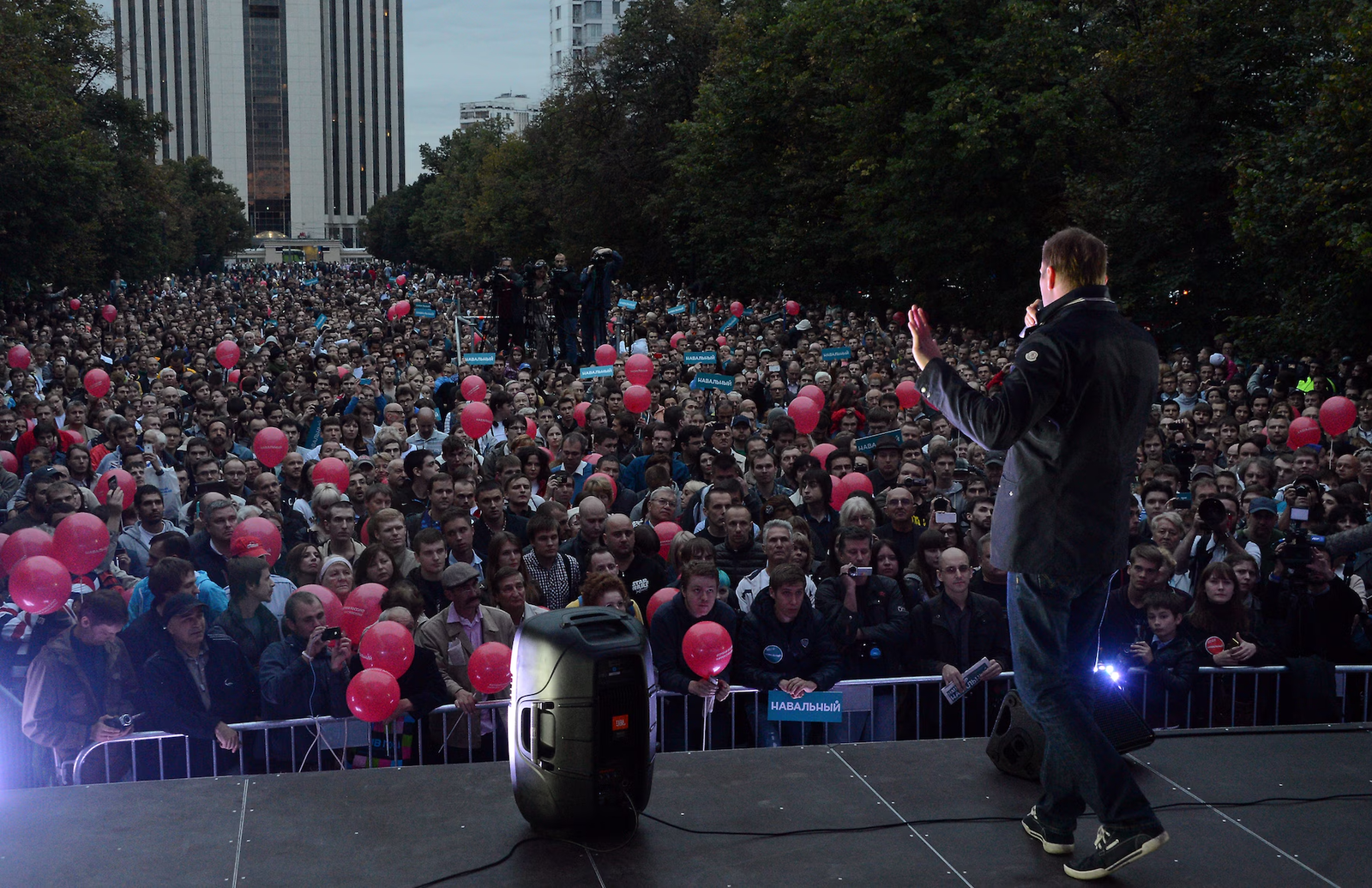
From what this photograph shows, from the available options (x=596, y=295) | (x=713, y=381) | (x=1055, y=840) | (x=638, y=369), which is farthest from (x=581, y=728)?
(x=596, y=295)

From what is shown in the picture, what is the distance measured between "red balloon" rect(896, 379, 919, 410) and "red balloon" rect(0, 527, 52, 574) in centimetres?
902

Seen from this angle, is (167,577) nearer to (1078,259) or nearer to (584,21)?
(1078,259)

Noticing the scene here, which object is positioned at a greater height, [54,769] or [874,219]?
[874,219]

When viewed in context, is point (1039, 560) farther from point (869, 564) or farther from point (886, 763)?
point (869, 564)

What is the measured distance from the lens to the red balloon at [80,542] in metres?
7.81

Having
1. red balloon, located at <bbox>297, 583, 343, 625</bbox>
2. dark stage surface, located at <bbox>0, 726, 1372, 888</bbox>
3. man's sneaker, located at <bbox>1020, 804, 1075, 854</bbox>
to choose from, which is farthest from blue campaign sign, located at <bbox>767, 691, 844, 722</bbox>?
red balloon, located at <bbox>297, 583, 343, 625</bbox>

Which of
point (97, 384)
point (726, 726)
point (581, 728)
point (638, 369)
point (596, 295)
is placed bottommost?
point (726, 726)

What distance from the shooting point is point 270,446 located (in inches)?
456

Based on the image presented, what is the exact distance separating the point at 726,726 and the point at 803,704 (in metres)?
0.61


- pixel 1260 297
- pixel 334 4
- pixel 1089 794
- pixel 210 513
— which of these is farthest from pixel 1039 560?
pixel 334 4

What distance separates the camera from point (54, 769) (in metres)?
6.13

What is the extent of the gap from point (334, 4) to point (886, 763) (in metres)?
185

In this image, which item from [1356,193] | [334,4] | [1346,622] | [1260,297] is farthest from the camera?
[334,4]

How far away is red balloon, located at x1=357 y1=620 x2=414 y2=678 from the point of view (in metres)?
6.04
